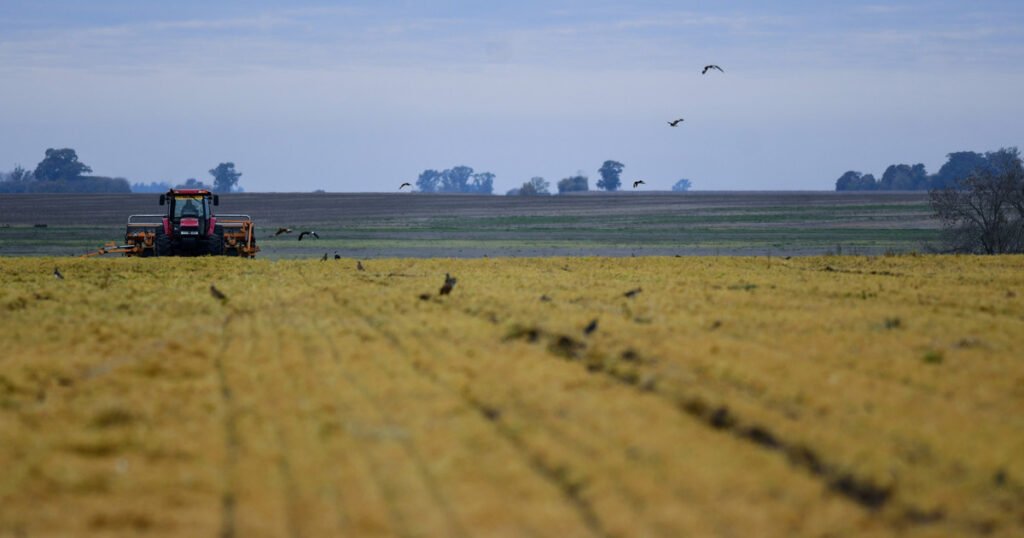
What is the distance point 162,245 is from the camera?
36.6 metres

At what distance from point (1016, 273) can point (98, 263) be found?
2192 cm

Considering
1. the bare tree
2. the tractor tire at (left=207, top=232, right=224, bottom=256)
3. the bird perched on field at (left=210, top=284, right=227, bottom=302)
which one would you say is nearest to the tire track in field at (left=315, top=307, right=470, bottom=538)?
the bird perched on field at (left=210, top=284, right=227, bottom=302)

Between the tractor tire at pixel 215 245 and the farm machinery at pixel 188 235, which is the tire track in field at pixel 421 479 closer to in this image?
the farm machinery at pixel 188 235

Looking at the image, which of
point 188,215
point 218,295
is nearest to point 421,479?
point 218,295

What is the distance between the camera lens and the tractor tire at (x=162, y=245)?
120 feet

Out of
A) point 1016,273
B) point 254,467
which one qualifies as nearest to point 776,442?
point 254,467

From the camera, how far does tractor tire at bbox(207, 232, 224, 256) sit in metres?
36.7

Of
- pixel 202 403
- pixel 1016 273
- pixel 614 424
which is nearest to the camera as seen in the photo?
pixel 614 424

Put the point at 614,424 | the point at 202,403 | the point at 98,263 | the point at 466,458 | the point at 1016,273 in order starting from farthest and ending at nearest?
the point at 98,263
the point at 1016,273
the point at 202,403
the point at 614,424
the point at 466,458

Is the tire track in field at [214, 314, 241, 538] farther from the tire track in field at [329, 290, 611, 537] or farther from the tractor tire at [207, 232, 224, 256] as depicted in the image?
the tractor tire at [207, 232, 224, 256]

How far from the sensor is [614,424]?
32.7 ft

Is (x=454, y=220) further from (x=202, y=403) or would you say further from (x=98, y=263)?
(x=202, y=403)

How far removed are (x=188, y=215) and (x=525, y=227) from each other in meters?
47.0

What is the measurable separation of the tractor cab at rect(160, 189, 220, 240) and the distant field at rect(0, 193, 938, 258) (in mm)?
14336
